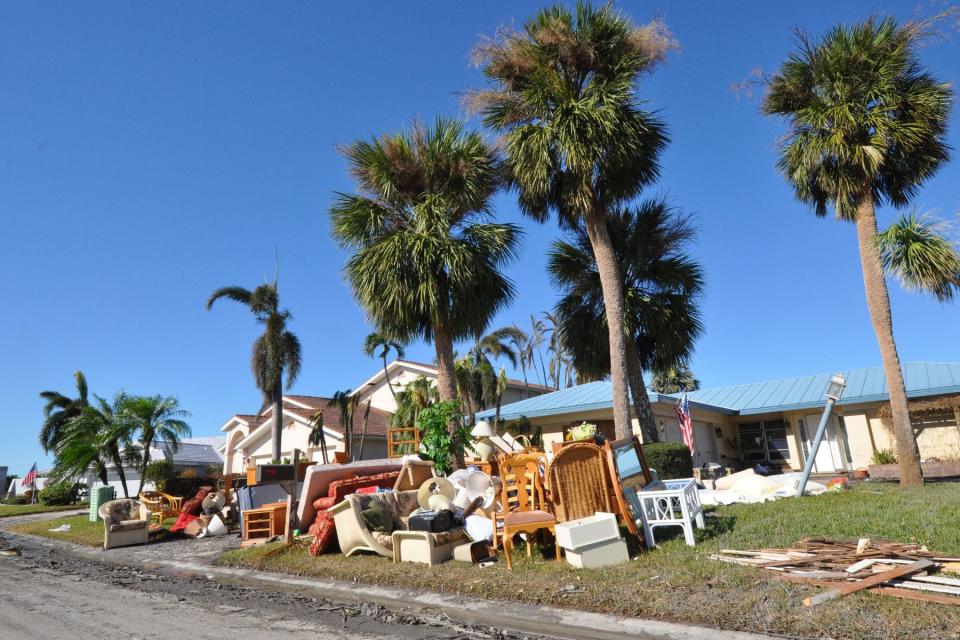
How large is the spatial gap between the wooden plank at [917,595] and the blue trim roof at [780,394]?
1413 cm

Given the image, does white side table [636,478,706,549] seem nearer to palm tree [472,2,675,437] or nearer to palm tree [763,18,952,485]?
palm tree [472,2,675,437]

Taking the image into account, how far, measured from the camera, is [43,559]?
11.0 metres

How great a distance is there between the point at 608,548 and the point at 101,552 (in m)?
10.8

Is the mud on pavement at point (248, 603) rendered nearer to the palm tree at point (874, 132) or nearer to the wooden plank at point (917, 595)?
the wooden plank at point (917, 595)

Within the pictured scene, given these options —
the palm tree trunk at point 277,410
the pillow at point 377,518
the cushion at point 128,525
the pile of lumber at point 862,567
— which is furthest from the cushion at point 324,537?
the palm tree trunk at point 277,410

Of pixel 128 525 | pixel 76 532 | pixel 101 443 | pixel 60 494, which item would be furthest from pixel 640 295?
pixel 60 494

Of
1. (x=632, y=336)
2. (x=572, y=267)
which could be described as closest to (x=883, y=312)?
(x=632, y=336)

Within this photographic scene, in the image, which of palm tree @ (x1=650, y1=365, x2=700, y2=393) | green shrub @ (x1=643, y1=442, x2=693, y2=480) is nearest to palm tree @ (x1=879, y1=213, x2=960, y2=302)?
green shrub @ (x1=643, y1=442, x2=693, y2=480)

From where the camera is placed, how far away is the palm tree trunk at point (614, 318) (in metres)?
11.8

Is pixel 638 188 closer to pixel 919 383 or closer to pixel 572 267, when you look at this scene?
pixel 572 267

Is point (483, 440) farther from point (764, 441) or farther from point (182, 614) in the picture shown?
point (764, 441)

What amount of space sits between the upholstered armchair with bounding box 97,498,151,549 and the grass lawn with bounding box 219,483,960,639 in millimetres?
4960

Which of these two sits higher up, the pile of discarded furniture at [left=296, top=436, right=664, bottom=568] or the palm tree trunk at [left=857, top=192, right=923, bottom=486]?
the palm tree trunk at [left=857, top=192, right=923, bottom=486]

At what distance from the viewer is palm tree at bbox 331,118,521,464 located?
12.6 m
